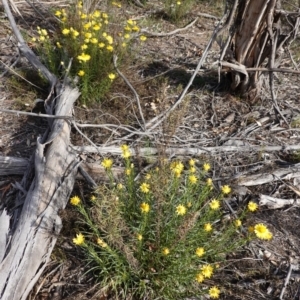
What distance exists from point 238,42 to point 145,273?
242 cm

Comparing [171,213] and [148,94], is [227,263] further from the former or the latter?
[148,94]

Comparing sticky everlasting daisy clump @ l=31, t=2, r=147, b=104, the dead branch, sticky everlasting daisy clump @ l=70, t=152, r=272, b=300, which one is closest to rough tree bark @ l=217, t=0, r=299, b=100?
sticky everlasting daisy clump @ l=31, t=2, r=147, b=104

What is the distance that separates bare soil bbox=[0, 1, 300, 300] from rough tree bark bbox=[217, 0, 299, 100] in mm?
255

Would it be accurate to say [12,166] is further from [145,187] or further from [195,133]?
[195,133]

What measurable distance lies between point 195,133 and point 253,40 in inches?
41.3

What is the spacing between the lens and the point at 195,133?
3.35 metres

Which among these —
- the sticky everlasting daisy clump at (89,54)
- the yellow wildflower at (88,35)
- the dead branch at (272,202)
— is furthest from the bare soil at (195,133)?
the yellow wildflower at (88,35)

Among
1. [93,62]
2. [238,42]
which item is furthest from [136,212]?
[238,42]

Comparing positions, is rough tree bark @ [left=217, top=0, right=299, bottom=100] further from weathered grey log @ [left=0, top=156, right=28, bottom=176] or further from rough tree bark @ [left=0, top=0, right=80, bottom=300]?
weathered grey log @ [left=0, top=156, right=28, bottom=176]

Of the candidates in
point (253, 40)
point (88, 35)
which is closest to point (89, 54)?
point (88, 35)

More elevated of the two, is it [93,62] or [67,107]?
[93,62]

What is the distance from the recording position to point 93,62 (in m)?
3.49

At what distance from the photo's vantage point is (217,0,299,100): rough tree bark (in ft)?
10.3

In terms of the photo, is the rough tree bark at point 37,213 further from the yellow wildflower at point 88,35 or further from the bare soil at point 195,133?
the yellow wildflower at point 88,35
